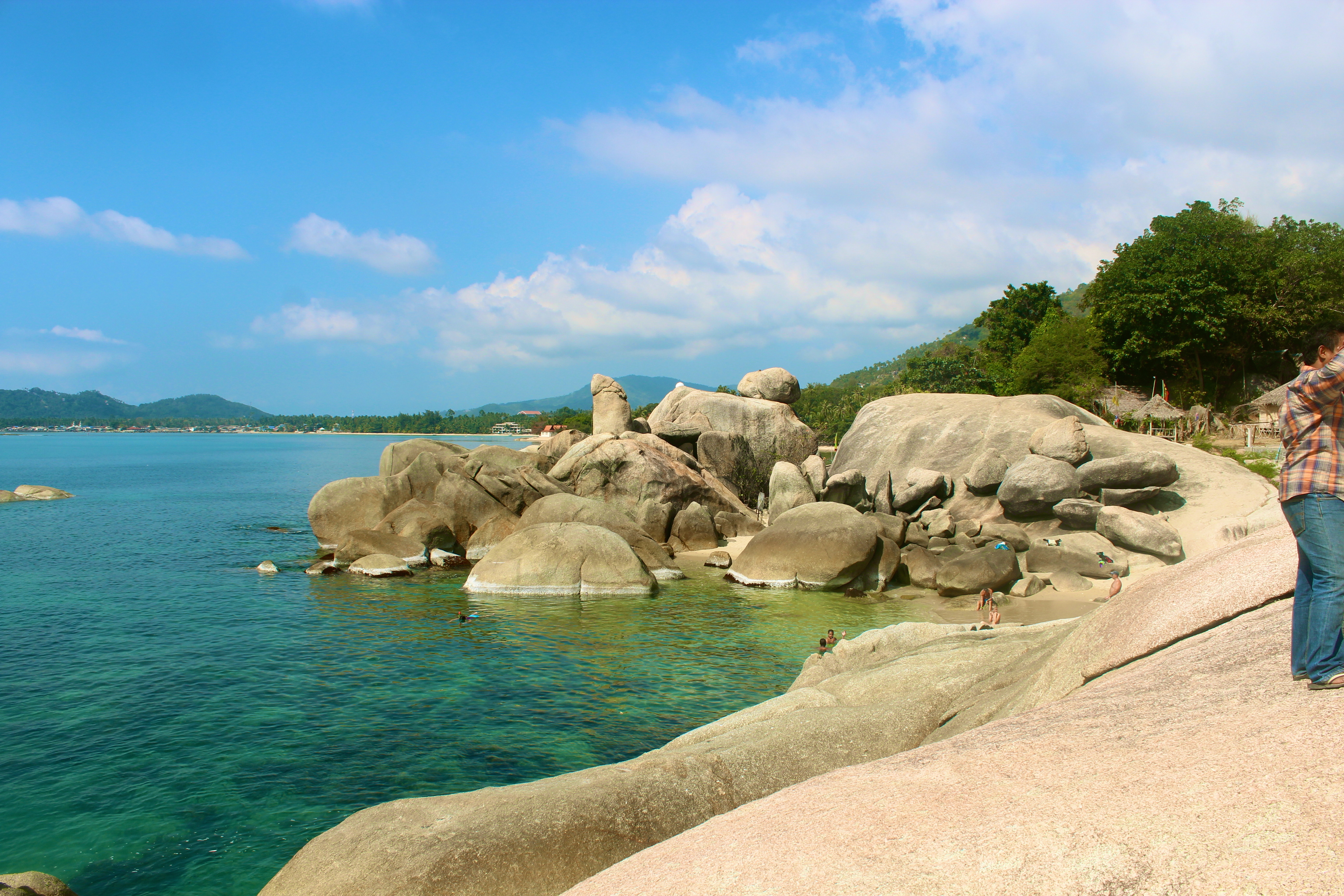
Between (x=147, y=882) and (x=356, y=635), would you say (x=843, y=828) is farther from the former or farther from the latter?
(x=356, y=635)

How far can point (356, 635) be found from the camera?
17.2m

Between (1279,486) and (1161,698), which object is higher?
(1279,486)

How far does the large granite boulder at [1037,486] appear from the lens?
23828mm

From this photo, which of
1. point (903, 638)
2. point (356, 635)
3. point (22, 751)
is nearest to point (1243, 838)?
point (903, 638)

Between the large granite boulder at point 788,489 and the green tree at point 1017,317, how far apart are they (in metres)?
32.9

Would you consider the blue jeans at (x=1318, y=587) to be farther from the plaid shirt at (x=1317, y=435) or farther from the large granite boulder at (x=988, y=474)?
the large granite boulder at (x=988, y=474)

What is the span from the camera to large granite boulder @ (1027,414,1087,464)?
25.0 metres

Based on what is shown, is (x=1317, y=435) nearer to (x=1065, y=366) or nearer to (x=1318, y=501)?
(x=1318, y=501)

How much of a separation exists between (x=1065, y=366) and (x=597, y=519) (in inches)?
1249

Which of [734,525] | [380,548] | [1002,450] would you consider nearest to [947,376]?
[1002,450]

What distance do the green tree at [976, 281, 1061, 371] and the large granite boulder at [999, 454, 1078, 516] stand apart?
33.8 meters

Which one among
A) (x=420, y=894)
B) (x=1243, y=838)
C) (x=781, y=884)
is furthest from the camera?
(x=420, y=894)

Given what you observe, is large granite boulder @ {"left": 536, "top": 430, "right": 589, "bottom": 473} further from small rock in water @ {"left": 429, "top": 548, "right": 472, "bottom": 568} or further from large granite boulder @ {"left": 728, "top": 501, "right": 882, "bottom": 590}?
large granite boulder @ {"left": 728, "top": 501, "right": 882, "bottom": 590}

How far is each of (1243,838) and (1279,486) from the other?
8.44ft
